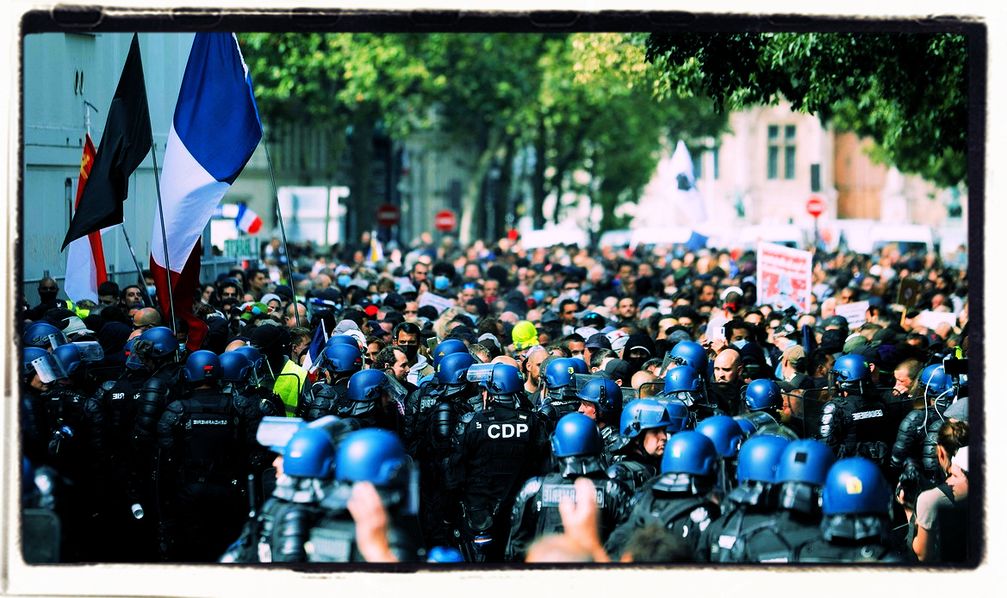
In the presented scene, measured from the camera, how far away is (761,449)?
6766mm

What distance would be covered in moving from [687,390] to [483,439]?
1.32 m

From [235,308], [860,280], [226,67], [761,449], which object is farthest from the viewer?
[860,280]

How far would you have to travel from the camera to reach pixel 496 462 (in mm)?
Result: 9453

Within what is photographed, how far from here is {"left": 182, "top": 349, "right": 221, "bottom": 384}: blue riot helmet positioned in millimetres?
9516

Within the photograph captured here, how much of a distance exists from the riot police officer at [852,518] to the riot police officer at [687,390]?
3.29 metres

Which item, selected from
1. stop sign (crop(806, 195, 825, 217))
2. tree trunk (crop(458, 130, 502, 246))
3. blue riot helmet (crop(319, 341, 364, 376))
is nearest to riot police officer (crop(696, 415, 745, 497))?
blue riot helmet (crop(319, 341, 364, 376))

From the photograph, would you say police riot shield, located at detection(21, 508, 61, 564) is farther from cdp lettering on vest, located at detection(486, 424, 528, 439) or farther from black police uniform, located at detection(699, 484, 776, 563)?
cdp lettering on vest, located at detection(486, 424, 528, 439)

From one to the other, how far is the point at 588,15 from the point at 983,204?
1559 millimetres

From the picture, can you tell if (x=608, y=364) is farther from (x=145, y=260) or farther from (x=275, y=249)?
(x=275, y=249)

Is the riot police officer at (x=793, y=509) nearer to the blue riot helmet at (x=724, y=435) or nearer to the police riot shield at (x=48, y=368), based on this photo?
the blue riot helmet at (x=724, y=435)

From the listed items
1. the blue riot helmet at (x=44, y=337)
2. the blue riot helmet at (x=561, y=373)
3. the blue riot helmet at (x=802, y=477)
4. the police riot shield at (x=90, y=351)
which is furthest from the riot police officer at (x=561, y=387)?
the blue riot helmet at (x=802, y=477)

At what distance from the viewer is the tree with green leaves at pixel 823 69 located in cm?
1248

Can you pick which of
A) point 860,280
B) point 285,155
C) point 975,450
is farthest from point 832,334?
point 285,155

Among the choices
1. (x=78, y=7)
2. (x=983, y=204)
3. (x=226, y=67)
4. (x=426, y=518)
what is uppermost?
(x=226, y=67)
